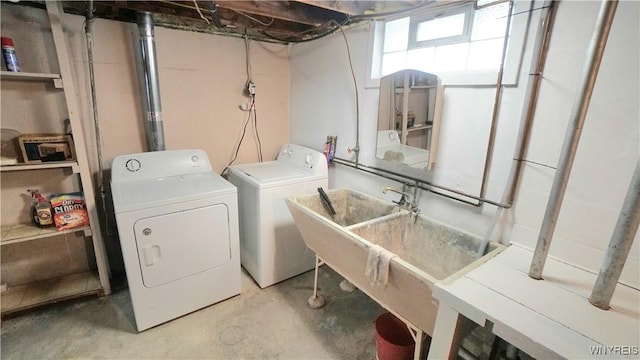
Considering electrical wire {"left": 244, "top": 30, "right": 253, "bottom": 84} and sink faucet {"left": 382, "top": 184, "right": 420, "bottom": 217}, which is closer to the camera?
sink faucet {"left": 382, "top": 184, "right": 420, "bottom": 217}

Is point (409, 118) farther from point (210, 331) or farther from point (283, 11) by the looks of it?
point (210, 331)

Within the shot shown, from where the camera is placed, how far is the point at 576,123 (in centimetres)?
90

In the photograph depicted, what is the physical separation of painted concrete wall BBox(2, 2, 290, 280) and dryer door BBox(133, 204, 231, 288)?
858 mm

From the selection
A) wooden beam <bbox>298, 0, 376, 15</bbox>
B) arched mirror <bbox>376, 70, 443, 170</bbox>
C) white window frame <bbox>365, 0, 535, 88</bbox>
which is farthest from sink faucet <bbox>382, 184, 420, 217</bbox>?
wooden beam <bbox>298, 0, 376, 15</bbox>

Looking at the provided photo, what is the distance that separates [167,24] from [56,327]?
7.67 ft

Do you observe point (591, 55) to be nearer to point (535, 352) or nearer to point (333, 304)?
point (535, 352)

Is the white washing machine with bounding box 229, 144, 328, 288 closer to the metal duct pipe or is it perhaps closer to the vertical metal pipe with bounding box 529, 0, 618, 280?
the metal duct pipe

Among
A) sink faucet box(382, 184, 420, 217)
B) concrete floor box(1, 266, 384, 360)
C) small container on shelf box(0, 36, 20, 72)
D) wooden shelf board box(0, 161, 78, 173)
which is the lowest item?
concrete floor box(1, 266, 384, 360)

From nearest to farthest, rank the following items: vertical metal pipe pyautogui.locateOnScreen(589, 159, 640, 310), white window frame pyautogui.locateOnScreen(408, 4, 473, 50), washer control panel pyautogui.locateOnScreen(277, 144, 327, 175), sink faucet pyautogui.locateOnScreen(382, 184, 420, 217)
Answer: vertical metal pipe pyautogui.locateOnScreen(589, 159, 640, 310) < white window frame pyautogui.locateOnScreen(408, 4, 473, 50) < sink faucet pyautogui.locateOnScreen(382, 184, 420, 217) < washer control panel pyautogui.locateOnScreen(277, 144, 327, 175)

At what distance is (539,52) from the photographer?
48.7 inches

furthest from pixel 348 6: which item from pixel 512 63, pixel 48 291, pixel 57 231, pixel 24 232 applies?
pixel 48 291

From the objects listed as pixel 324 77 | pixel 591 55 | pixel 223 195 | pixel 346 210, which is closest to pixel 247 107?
pixel 324 77

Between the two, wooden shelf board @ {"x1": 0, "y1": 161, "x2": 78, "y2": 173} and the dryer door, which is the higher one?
wooden shelf board @ {"x1": 0, "y1": 161, "x2": 78, "y2": 173}

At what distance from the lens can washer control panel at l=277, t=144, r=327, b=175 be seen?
2.34 meters
